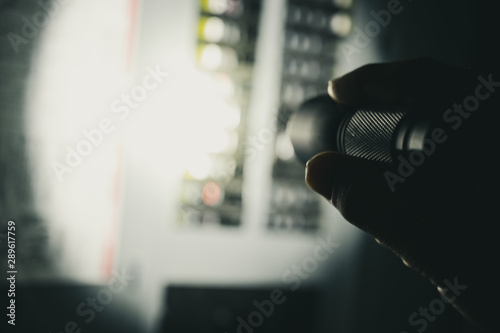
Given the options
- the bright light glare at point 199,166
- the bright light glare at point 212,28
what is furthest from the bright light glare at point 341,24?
the bright light glare at point 199,166

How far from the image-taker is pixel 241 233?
1103 millimetres

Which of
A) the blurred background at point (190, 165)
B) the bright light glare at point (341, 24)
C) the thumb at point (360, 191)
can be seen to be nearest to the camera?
the thumb at point (360, 191)

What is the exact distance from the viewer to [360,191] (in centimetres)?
38

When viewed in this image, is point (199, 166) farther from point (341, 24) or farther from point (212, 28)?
point (341, 24)

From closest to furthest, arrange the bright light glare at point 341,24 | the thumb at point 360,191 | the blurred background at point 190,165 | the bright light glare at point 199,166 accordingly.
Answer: the thumb at point 360,191
the blurred background at point 190,165
the bright light glare at point 199,166
the bright light glare at point 341,24

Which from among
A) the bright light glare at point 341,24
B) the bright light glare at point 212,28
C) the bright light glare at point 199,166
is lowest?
the bright light glare at point 199,166

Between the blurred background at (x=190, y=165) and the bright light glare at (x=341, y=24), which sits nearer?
the blurred background at (x=190, y=165)

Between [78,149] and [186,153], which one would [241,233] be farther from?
[78,149]

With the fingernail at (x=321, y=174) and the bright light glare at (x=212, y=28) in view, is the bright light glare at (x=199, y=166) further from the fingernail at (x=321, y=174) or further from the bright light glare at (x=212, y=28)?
the fingernail at (x=321, y=174)

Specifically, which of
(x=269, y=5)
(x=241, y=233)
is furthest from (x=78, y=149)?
(x=269, y=5)

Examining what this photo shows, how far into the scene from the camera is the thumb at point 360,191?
0.37 meters

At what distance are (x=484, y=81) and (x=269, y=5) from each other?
2.54 ft

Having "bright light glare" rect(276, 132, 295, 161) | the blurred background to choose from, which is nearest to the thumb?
the blurred background

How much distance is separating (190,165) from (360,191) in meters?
0.71
